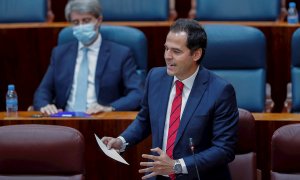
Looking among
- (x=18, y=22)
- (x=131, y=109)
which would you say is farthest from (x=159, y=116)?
(x=18, y=22)

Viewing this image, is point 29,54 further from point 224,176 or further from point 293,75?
point 224,176

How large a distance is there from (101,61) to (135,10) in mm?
546

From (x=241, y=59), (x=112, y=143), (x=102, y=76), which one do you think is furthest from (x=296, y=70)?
(x=112, y=143)

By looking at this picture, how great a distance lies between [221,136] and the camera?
1.77 meters

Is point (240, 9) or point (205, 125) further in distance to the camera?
point (240, 9)

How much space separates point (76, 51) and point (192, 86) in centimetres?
90

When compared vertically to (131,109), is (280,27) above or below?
above

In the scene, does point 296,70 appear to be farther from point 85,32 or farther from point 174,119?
point 174,119

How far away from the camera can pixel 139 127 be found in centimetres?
190

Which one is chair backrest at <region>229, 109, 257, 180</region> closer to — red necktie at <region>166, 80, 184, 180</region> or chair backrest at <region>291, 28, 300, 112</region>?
red necktie at <region>166, 80, 184, 180</region>

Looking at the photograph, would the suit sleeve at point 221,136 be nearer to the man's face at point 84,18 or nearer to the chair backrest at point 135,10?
the man's face at point 84,18

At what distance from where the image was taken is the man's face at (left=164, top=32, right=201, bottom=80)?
178cm

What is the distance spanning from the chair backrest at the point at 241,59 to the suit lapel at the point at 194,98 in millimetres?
745

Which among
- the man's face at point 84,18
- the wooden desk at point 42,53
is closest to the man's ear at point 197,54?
the man's face at point 84,18
